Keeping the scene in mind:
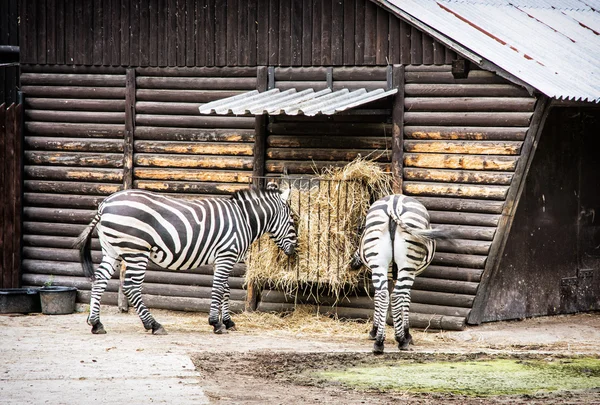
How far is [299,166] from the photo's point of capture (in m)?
14.2

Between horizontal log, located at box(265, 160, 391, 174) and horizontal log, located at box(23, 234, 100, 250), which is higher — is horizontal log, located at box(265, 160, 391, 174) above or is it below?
above

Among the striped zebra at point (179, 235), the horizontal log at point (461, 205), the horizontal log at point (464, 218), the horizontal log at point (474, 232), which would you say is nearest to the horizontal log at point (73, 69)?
the striped zebra at point (179, 235)

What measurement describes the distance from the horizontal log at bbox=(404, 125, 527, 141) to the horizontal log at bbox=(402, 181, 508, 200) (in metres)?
0.56

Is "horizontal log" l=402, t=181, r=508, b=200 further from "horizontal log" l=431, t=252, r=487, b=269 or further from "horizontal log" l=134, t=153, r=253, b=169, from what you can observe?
"horizontal log" l=134, t=153, r=253, b=169

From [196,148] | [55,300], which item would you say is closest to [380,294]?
[196,148]

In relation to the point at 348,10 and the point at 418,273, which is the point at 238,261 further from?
the point at 348,10

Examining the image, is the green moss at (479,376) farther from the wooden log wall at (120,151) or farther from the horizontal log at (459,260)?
the wooden log wall at (120,151)

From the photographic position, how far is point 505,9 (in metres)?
16.1

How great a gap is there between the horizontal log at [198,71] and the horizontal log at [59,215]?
209 centimetres

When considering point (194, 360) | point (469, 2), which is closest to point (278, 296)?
point (194, 360)

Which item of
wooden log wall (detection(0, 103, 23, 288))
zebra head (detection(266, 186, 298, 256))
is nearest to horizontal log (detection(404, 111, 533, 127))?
zebra head (detection(266, 186, 298, 256))

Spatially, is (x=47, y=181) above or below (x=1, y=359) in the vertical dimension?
above

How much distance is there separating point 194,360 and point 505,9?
7756mm

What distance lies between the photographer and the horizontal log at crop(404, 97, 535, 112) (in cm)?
1278
